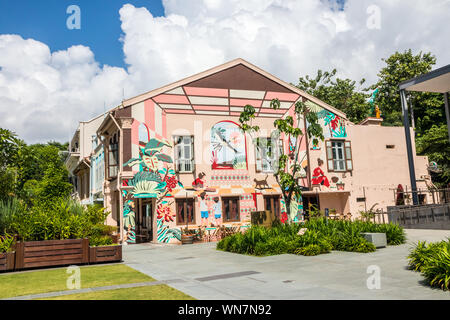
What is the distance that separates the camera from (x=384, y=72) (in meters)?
39.3

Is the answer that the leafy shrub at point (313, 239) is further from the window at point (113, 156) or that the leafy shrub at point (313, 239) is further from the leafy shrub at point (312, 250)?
the window at point (113, 156)

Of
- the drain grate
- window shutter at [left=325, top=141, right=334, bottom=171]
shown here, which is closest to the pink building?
window shutter at [left=325, top=141, right=334, bottom=171]

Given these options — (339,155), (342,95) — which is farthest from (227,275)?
(342,95)

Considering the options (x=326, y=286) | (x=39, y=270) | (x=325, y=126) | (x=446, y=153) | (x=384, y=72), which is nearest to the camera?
(x=326, y=286)

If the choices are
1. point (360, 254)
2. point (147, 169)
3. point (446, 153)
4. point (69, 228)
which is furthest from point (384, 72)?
point (69, 228)

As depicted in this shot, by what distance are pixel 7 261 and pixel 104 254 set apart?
8.74 ft

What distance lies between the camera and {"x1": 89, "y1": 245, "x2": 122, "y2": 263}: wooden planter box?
39.2 feet

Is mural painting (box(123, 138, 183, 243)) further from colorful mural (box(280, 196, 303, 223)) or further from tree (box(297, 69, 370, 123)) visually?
tree (box(297, 69, 370, 123))

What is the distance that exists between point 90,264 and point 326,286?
766cm

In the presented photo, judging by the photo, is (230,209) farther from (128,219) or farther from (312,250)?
(312,250)

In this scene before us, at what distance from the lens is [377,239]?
12.4 m

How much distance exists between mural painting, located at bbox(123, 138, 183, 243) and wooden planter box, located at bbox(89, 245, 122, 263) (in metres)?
7.40

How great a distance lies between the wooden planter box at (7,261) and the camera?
10.8 metres
